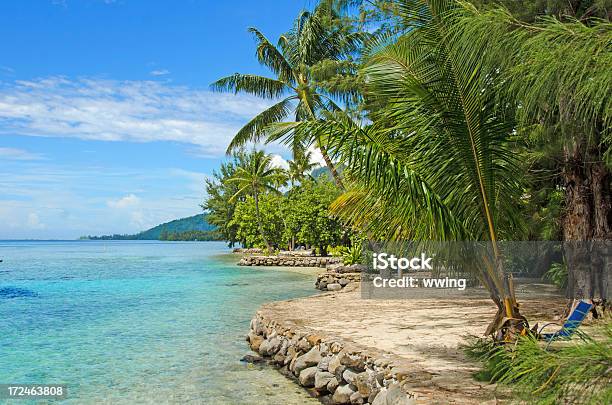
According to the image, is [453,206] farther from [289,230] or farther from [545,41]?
[289,230]

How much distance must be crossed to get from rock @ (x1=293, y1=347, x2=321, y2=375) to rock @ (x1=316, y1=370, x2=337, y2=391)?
0.45 metres

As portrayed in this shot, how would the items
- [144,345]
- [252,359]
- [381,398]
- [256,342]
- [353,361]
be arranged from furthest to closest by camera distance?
[144,345] < [256,342] < [252,359] < [353,361] < [381,398]

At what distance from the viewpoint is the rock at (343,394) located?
20.5 ft

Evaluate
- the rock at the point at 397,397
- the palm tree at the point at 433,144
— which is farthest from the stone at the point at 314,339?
the rock at the point at 397,397

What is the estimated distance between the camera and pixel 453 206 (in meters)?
5.91

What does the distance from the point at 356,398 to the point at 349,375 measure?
0.33 metres

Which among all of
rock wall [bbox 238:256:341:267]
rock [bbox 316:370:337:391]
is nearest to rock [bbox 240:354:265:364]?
rock [bbox 316:370:337:391]

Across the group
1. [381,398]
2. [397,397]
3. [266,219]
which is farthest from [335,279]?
[266,219]

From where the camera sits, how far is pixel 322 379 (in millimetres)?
6758

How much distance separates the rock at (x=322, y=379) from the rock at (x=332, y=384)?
39mm

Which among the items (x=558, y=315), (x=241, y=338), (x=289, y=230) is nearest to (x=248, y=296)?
(x=241, y=338)

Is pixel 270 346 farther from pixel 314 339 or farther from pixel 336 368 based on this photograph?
pixel 336 368

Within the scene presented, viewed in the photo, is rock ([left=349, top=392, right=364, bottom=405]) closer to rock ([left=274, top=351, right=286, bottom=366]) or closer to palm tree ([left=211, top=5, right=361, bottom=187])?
rock ([left=274, top=351, right=286, bottom=366])

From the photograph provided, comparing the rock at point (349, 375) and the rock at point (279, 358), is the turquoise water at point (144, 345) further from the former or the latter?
the rock at point (349, 375)
